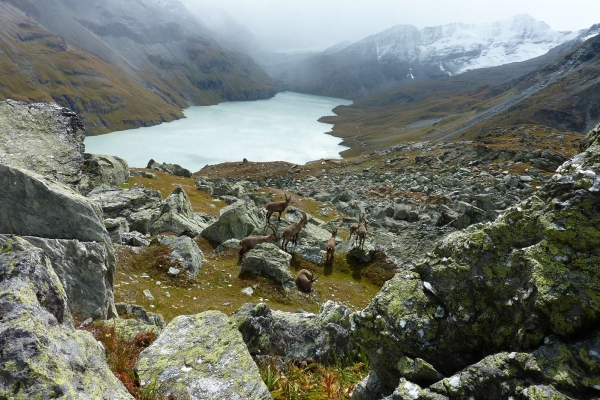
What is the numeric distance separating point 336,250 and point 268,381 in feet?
85.7

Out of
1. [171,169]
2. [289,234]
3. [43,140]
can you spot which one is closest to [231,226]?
[289,234]

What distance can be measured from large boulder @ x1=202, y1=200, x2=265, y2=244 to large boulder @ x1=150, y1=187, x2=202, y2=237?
1715 millimetres

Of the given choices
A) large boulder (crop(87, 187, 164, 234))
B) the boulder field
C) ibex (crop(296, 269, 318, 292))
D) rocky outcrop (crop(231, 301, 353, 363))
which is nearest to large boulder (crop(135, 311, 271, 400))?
the boulder field

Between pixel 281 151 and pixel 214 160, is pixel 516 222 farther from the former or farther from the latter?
pixel 281 151

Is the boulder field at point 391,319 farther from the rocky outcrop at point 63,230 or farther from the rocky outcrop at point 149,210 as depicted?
the rocky outcrop at point 149,210

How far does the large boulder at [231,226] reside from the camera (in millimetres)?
31875

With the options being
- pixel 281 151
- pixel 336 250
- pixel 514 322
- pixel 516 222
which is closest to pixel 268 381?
pixel 514 322

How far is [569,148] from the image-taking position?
91875 mm

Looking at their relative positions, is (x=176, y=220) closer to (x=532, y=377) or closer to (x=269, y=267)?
(x=269, y=267)

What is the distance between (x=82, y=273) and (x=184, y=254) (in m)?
12.0

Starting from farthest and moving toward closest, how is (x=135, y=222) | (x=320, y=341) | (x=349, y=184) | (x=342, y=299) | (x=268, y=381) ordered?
(x=349, y=184)
(x=135, y=222)
(x=342, y=299)
(x=320, y=341)
(x=268, y=381)

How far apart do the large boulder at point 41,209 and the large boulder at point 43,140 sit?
8.96 meters

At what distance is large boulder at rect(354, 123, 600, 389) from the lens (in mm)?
5344

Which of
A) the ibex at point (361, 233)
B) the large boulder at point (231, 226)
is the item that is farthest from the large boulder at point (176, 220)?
the ibex at point (361, 233)
